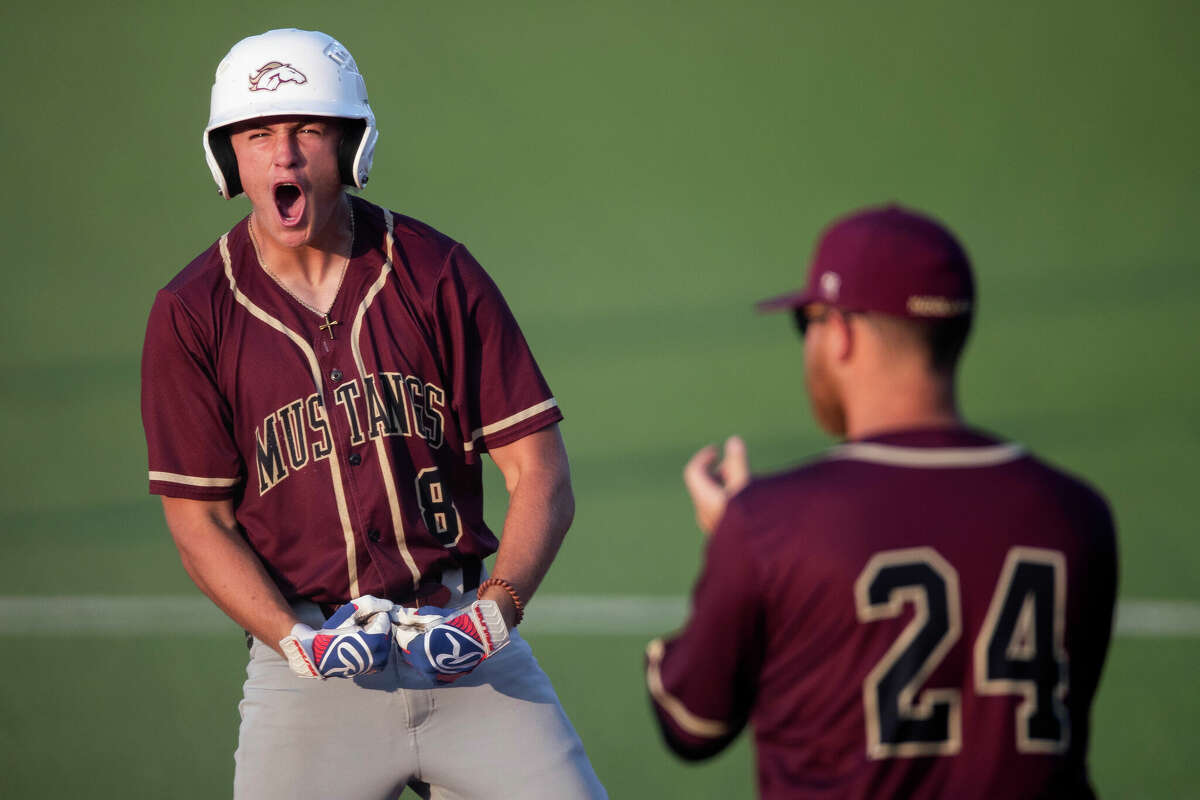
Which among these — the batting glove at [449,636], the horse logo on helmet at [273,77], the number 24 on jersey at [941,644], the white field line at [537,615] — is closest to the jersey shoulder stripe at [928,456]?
the number 24 on jersey at [941,644]

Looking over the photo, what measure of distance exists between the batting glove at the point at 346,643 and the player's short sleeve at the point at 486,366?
0.59 meters

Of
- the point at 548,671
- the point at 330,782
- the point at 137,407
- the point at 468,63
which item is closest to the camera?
the point at 330,782

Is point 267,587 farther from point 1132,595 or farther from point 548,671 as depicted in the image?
point 1132,595

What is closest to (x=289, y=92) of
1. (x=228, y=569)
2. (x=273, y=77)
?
(x=273, y=77)

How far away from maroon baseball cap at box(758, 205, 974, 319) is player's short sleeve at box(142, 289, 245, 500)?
1.89m

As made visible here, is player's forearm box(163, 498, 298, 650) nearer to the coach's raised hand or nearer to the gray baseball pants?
the gray baseball pants

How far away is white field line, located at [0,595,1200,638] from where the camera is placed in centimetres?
748

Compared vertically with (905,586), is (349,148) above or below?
above

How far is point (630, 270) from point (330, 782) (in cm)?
742

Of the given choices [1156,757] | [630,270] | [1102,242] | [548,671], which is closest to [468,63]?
[630,270]

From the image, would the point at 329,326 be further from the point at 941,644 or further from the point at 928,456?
the point at 941,644

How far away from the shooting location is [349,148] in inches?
160

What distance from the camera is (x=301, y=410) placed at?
13.0 ft

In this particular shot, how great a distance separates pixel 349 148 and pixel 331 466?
0.88m
